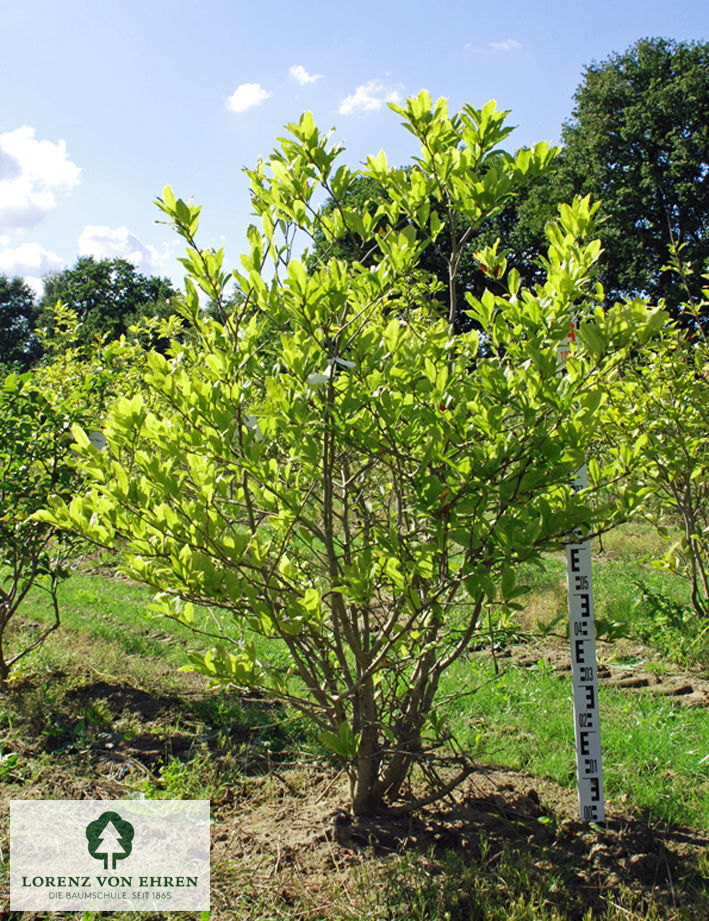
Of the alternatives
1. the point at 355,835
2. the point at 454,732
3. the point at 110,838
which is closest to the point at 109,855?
the point at 110,838

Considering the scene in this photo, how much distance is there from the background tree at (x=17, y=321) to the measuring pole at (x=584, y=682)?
5409 centimetres

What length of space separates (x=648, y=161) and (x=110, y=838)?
95.5 ft

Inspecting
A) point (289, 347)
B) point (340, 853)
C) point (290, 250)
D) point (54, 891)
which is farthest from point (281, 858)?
point (290, 250)

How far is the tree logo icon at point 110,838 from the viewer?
2.55 m

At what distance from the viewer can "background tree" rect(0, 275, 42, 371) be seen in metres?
51.3

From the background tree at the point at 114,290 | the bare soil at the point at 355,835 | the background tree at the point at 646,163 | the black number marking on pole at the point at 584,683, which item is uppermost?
the background tree at the point at 114,290

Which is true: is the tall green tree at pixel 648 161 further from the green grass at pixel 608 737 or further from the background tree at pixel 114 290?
the background tree at pixel 114 290

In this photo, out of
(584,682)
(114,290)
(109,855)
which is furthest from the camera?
(114,290)

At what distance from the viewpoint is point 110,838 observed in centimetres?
263

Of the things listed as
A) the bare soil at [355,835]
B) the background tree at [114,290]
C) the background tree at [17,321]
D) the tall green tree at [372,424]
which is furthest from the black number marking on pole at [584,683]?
the background tree at [17,321]

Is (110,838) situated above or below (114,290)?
below

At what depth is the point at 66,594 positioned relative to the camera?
23.4 feet

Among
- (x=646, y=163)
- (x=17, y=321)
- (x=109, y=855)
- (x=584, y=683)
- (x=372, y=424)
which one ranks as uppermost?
(x=17, y=321)

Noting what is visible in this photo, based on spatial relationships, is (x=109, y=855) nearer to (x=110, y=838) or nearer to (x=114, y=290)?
(x=110, y=838)
